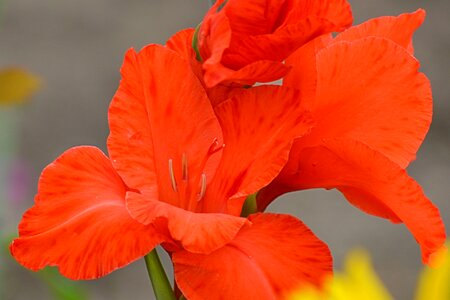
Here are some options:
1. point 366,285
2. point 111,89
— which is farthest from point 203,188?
point 111,89

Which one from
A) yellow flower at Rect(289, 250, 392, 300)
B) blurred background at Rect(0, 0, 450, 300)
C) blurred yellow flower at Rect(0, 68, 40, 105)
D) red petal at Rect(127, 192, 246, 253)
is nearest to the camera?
yellow flower at Rect(289, 250, 392, 300)

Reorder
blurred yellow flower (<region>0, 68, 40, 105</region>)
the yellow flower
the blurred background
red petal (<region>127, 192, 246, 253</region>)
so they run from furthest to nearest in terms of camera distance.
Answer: the blurred background, blurred yellow flower (<region>0, 68, 40, 105</region>), red petal (<region>127, 192, 246, 253</region>), the yellow flower

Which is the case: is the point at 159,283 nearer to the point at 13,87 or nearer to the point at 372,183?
the point at 372,183

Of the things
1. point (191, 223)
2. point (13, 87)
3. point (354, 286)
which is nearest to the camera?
point (354, 286)

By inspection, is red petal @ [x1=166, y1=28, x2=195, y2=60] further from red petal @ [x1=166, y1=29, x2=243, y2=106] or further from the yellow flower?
the yellow flower

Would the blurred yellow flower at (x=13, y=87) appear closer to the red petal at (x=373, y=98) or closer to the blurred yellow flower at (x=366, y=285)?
the red petal at (x=373, y=98)

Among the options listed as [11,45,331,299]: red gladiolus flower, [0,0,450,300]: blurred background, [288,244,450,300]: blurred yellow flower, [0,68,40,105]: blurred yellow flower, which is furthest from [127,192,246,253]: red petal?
[0,0,450,300]: blurred background

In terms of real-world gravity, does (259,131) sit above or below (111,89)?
above
